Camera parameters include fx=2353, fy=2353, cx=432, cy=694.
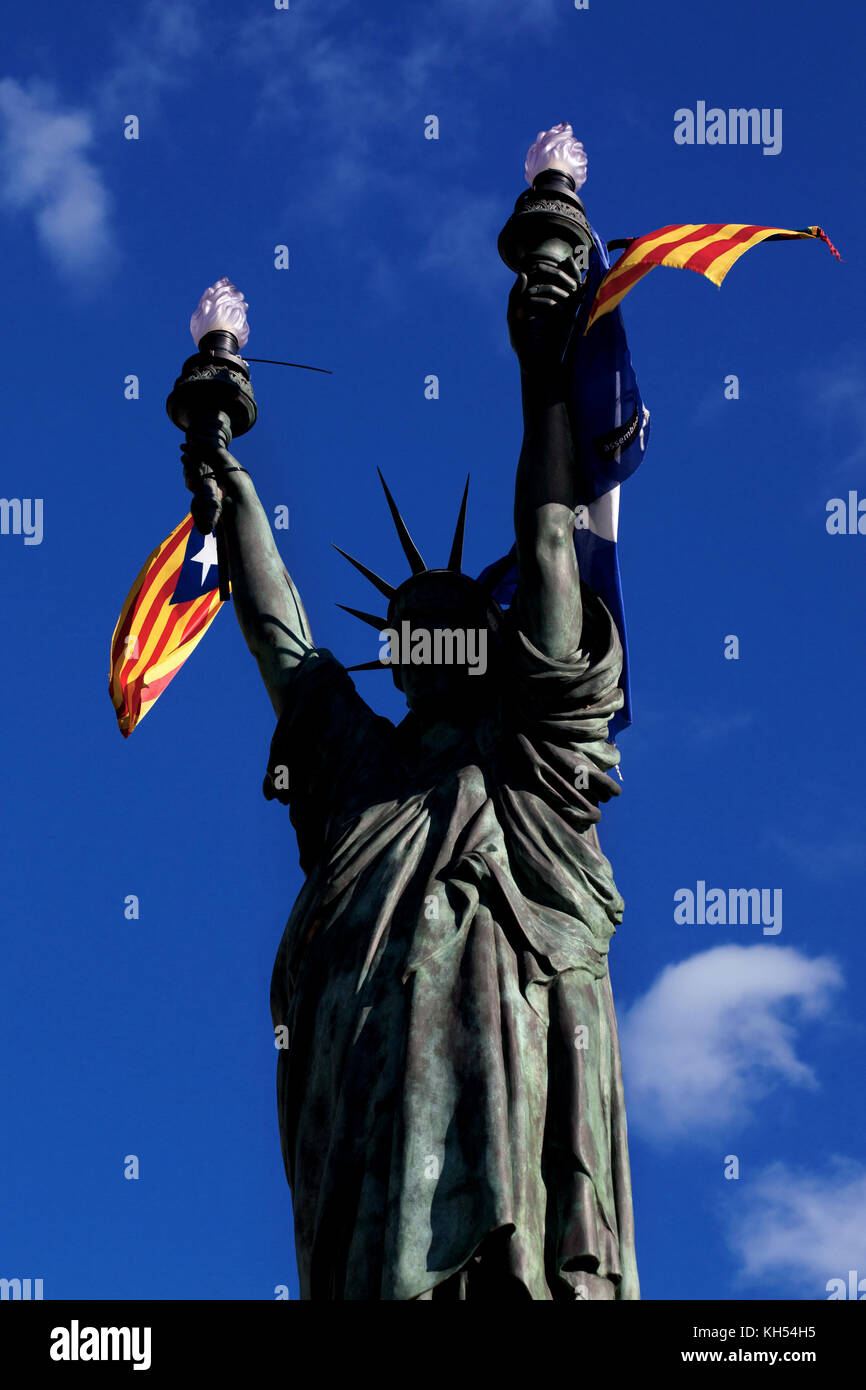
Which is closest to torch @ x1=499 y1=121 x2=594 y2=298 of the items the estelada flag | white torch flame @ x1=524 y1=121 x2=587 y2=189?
white torch flame @ x1=524 y1=121 x2=587 y2=189

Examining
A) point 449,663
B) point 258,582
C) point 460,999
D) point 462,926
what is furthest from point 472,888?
point 258,582

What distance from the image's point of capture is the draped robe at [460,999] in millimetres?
11234

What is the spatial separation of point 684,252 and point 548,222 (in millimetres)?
924

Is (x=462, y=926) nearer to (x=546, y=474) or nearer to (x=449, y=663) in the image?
(x=449, y=663)

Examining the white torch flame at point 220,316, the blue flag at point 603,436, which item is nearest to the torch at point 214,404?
the white torch flame at point 220,316

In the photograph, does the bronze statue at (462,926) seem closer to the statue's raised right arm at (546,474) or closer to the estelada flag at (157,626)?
the statue's raised right arm at (546,474)

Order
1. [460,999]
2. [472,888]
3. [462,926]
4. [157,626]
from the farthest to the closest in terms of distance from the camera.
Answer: [157,626], [472,888], [462,926], [460,999]

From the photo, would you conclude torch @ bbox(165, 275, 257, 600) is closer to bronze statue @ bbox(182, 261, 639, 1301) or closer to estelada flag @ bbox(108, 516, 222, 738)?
bronze statue @ bbox(182, 261, 639, 1301)

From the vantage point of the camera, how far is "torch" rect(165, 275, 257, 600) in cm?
1410

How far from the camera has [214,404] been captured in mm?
14297

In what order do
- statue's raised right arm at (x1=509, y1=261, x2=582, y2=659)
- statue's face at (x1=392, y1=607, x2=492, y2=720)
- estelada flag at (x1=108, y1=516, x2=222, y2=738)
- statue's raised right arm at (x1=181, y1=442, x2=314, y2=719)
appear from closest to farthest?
statue's raised right arm at (x1=509, y1=261, x2=582, y2=659), statue's face at (x1=392, y1=607, x2=492, y2=720), statue's raised right arm at (x1=181, y1=442, x2=314, y2=719), estelada flag at (x1=108, y1=516, x2=222, y2=738)

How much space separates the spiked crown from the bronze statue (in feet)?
0.05
